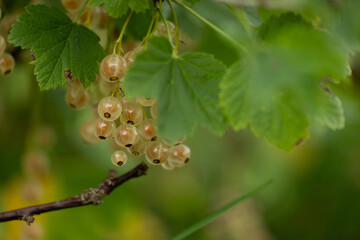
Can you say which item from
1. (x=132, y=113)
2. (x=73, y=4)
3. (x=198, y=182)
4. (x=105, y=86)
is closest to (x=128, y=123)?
(x=132, y=113)

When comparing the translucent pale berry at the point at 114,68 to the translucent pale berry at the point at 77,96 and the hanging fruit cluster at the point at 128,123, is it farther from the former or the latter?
the translucent pale berry at the point at 77,96

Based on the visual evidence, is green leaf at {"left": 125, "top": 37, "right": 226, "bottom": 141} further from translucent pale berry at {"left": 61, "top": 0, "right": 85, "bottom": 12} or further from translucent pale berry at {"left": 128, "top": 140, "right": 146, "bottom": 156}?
translucent pale berry at {"left": 61, "top": 0, "right": 85, "bottom": 12}

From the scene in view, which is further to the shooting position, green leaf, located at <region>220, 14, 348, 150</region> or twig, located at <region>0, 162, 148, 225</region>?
twig, located at <region>0, 162, 148, 225</region>

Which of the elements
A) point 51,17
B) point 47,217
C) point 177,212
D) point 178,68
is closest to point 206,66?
point 178,68

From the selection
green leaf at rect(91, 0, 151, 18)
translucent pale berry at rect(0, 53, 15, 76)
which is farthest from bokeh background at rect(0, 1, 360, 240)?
green leaf at rect(91, 0, 151, 18)

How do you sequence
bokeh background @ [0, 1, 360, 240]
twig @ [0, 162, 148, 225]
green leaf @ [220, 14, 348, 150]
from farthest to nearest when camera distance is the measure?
bokeh background @ [0, 1, 360, 240], twig @ [0, 162, 148, 225], green leaf @ [220, 14, 348, 150]

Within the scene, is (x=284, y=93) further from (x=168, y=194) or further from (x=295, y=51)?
(x=168, y=194)
